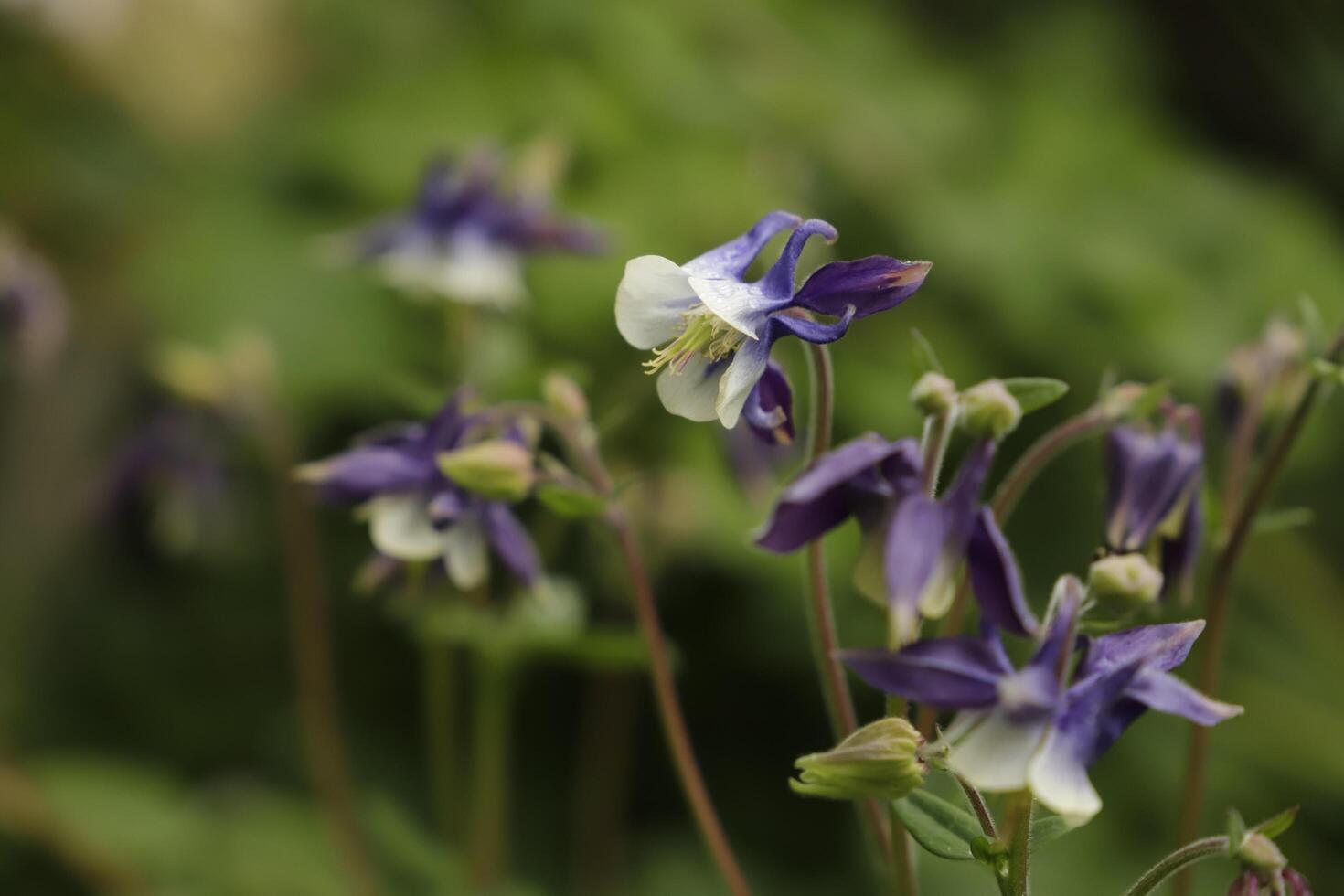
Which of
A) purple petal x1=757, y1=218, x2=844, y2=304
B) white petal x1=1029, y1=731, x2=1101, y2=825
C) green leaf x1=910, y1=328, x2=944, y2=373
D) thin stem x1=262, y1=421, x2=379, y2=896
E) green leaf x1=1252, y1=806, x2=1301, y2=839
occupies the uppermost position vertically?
thin stem x1=262, y1=421, x2=379, y2=896

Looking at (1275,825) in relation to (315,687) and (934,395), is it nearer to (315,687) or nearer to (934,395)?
(934,395)

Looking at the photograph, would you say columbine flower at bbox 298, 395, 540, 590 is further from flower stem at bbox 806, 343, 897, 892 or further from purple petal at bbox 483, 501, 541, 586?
flower stem at bbox 806, 343, 897, 892

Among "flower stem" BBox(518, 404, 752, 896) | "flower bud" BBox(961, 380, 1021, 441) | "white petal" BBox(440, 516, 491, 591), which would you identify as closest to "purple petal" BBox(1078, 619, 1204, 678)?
"flower bud" BBox(961, 380, 1021, 441)

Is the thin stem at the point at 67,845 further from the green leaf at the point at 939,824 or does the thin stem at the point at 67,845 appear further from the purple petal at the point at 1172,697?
the purple petal at the point at 1172,697

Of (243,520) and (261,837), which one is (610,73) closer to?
(243,520)

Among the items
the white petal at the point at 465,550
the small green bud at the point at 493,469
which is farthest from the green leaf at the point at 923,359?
the white petal at the point at 465,550

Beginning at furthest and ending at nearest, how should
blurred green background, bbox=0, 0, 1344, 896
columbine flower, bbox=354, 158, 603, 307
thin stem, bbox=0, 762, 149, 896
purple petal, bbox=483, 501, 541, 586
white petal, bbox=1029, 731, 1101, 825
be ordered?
blurred green background, bbox=0, 0, 1344, 896 → thin stem, bbox=0, 762, 149, 896 → columbine flower, bbox=354, 158, 603, 307 → purple petal, bbox=483, 501, 541, 586 → white petal, bbox=1029, 731, 1101, 825

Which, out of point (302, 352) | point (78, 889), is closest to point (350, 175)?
point (302, 352)
